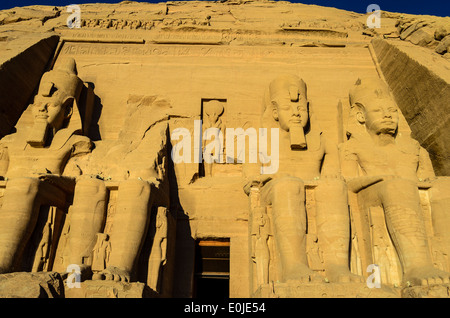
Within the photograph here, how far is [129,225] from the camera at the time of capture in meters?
4.12

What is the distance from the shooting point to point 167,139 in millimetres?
5594

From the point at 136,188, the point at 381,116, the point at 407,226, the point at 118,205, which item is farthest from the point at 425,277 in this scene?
the point at 118,205

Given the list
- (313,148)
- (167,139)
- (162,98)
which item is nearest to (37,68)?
(162,98)

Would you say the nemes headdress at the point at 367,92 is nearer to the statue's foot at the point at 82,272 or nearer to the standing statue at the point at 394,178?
the standing statue at the point at 394,178

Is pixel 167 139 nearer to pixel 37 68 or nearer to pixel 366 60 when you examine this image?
pixel 37 68

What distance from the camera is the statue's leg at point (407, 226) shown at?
398 cm

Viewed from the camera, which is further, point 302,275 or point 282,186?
point 282,186

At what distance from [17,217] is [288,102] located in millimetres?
3154

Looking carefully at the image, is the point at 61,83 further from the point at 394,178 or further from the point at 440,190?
the point at 440,190

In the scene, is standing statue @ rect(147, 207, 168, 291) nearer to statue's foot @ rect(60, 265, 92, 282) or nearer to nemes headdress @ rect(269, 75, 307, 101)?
statue's foot @ rect(60, 265, 92, 282)

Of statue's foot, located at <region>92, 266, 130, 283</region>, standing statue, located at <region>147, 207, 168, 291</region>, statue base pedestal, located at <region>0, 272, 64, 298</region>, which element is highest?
standing statue, located at <region>147, 207, 168, 291</region>

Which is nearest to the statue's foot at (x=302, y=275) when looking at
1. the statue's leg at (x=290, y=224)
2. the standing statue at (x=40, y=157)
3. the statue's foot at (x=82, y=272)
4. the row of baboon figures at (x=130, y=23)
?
the statue's leg at (x=290, y=224)

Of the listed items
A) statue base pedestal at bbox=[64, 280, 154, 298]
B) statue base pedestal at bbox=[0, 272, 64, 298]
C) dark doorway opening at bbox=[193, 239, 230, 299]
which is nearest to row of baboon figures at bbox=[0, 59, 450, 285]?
statue base pedestal at bbox=[64, 280, 154, 298]

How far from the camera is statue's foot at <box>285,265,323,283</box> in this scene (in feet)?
12.1
